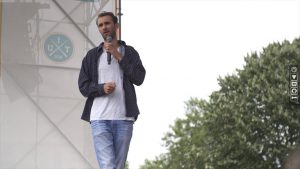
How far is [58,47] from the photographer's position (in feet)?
39.3

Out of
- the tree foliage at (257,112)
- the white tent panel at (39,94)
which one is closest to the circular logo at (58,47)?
the white tent panel at (39,94)

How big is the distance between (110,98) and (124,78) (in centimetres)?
22

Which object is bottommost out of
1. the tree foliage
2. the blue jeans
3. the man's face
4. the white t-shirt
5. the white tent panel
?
the blue jeans

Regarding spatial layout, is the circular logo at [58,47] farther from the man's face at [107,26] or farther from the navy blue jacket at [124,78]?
the man's face at [107,26]

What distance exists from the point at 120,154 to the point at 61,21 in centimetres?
664

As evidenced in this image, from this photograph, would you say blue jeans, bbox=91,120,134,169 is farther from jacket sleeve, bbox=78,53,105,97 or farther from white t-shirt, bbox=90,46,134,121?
jacket sleeve, bbox=78,53,105,97

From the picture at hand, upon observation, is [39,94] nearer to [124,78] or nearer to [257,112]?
[124,78]

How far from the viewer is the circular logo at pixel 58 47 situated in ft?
38.9

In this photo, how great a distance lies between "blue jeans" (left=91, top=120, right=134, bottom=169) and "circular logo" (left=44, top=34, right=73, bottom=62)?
609 centimetres

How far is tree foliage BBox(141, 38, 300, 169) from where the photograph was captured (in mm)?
35688

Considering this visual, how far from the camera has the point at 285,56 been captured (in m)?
36.1

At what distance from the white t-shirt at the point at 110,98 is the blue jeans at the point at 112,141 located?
0.05m

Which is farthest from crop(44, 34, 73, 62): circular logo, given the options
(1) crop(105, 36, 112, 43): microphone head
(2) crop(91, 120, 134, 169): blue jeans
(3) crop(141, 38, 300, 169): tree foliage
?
(3) crop(141, 38, 300, 169): tree foliage

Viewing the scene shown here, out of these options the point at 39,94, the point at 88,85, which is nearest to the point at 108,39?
the point at 88,85
